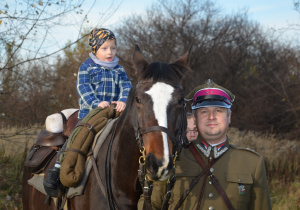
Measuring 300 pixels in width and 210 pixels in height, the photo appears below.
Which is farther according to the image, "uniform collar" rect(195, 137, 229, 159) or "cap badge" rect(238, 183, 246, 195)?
"uniform collar" rect(195, 137, 229, 159)

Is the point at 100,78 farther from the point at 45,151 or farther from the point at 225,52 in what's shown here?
the point at 225,52

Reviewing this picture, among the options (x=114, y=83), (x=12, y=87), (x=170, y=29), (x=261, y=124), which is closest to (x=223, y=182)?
(x=114, y=83)

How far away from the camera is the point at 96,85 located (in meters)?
4.02

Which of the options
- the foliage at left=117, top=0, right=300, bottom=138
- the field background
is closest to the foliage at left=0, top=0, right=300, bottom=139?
the foliage at left=117, top=0, right=300, bottom=138

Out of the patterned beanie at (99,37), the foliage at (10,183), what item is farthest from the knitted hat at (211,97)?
the foliage at (10,183)

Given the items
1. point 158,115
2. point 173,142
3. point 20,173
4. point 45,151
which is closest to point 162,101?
point 158,115

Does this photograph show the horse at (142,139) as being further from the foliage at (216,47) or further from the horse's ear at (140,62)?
the foliage at (216,47)

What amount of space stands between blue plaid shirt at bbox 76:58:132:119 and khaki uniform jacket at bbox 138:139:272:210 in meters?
1.49

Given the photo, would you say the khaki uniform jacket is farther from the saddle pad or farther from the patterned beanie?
the patterned beanie

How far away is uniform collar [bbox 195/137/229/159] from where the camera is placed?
A: 2691 mm

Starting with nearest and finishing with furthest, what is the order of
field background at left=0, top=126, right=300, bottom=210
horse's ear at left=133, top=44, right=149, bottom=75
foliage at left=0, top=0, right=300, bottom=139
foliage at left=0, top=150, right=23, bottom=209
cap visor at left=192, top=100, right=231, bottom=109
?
1. cap visor at left=192, top=100, right=231, bottom=109
2. horse's ear at left=133, top=44, right=149, bottom=75
3. foliage at left=0, top=150, right=23, bottom=209
4. field background at left=0, top=126, right=300, bottom=210
5. foliage at left=0, top=0, right=300, bottom=139

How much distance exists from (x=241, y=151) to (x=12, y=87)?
6231 millimetres

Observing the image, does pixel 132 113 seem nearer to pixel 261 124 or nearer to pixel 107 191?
pixel 107 191

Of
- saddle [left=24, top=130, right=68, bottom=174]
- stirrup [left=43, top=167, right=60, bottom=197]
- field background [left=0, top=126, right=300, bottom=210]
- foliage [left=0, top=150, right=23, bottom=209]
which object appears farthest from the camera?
field background [left=0, top=126, right=300, bottom=210]
